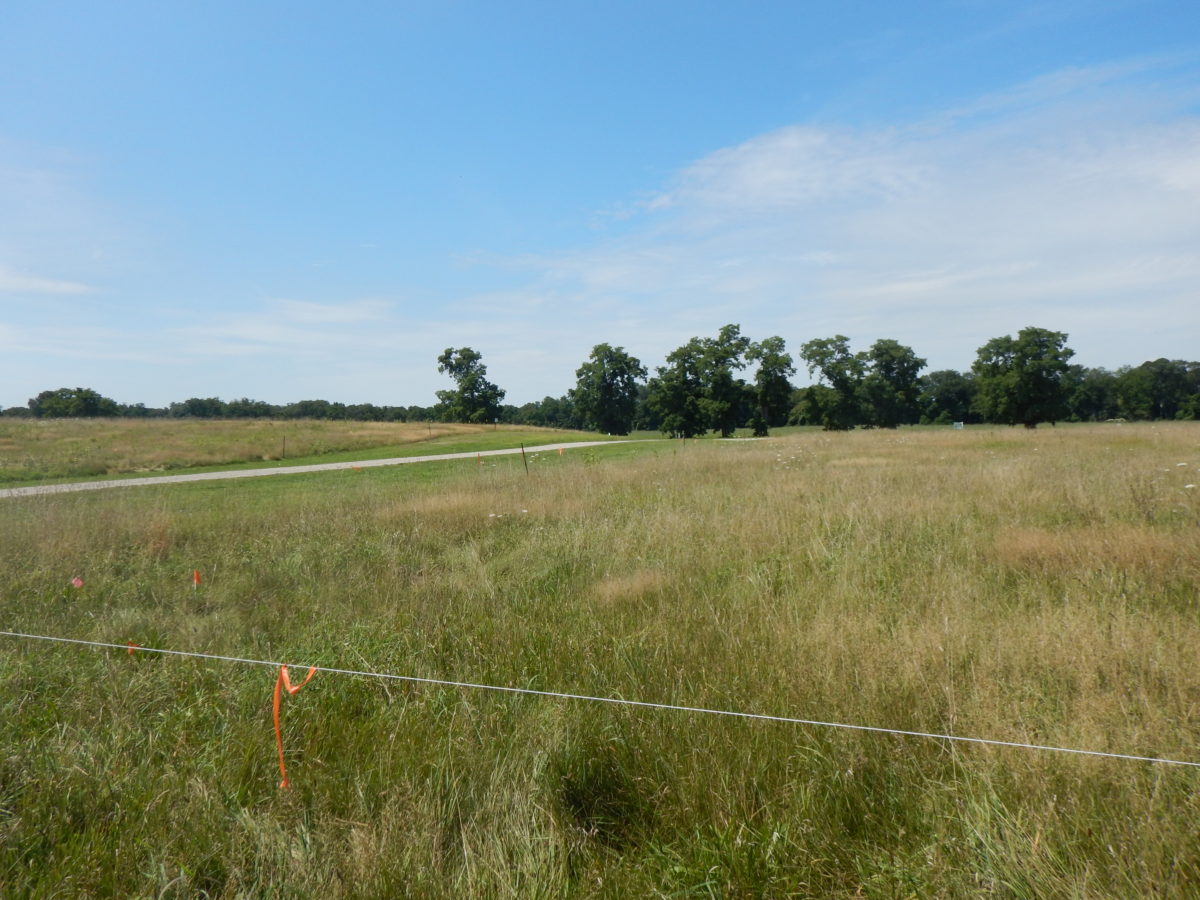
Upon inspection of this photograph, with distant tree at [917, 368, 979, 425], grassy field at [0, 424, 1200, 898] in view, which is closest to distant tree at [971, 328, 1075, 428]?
distant tree at [917, 368, 979, 425]

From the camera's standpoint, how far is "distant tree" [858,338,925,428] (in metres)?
84.3

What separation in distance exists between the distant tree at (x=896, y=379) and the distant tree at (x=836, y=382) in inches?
260

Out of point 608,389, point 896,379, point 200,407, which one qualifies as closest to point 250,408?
point 200,407

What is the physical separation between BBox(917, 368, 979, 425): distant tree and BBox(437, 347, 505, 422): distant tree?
61.2 m

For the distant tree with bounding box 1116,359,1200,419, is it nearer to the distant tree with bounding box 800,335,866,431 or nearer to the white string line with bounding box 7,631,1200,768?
the distant tree with bounding box 800,335,866,431

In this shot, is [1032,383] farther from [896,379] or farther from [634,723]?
[634,723]

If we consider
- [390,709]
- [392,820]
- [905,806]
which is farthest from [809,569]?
[392,820]

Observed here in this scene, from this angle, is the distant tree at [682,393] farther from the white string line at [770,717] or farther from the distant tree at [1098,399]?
the white string line at [770,717]

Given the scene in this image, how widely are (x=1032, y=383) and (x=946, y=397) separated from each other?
166 feet

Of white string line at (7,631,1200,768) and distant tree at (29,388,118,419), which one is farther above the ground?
distant tree at (29,388,118,419)

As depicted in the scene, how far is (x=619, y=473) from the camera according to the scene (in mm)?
13867

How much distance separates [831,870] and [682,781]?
66 cm

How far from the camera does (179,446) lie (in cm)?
3159

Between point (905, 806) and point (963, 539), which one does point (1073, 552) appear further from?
point (905, 806)
